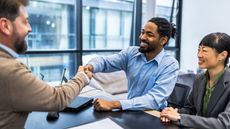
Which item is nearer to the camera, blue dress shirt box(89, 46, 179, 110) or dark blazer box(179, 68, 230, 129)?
dark blazer box(179, 68, 230, 129)

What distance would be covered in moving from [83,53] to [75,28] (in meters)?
0.40

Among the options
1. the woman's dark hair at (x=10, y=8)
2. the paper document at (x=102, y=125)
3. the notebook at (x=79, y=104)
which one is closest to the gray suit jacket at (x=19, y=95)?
the woman's dark hair at (x=10, y=8)

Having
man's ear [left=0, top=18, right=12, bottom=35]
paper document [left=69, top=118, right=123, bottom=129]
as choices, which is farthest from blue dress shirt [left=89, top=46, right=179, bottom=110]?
man's ear [left=0, top=18, right=12, bottom=35]

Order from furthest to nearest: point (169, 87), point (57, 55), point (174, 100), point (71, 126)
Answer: point (57, 55) < point (174, 100) < point (169, 87) < point (71, 126)

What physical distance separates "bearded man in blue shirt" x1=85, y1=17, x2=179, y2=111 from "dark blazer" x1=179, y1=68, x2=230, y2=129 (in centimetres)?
21

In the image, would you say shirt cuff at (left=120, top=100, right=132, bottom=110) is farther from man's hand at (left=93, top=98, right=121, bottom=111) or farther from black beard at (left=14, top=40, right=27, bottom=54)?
black beard at (left=14, top=40, right=27, bottom=54)

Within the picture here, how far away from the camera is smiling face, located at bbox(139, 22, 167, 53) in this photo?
1.94 m

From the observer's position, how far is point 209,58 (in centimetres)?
150

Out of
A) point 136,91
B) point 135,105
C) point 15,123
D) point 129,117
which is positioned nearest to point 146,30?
point 136,91

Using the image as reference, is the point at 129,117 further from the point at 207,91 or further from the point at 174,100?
the point at 174,100

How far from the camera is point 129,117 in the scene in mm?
1411

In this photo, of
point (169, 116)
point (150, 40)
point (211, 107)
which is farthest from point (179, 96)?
point (169, 116)

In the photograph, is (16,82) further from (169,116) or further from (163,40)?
(163,40)

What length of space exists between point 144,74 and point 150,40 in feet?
0.89
